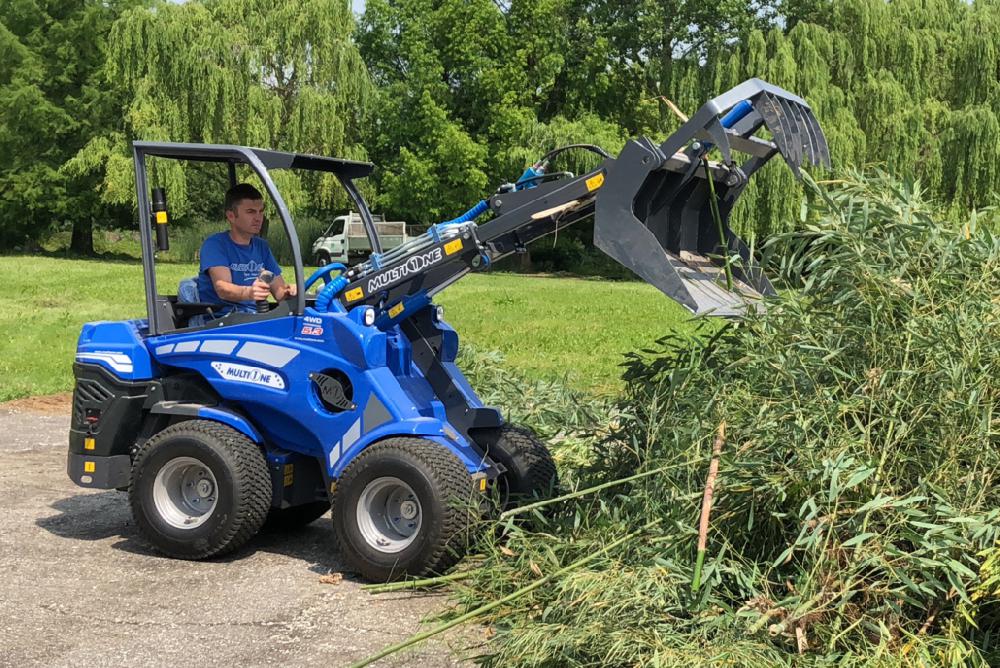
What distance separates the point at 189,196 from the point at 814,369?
29.6 m

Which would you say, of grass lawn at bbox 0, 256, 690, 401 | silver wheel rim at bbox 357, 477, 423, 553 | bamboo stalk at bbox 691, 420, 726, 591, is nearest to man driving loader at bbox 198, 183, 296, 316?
grass lawn at bbox 0, 256, 690, 401

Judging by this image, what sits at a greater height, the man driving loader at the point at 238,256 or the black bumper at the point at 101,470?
the man driving loader at the point at 238,256

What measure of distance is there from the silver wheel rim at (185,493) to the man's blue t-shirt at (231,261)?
970 mm

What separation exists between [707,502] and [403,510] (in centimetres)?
185

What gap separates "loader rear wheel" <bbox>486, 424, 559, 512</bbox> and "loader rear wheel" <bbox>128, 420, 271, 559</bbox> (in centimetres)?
132

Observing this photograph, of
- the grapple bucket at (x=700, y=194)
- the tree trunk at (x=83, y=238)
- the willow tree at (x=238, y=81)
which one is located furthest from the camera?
the tree trunk at (x=83, y=238)

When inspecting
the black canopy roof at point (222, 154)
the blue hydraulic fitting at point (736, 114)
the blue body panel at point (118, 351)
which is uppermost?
the blue hydraulic fitting at point (736, 114)

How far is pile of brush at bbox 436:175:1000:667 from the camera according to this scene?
4.27 m

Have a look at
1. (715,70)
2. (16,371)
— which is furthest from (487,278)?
(16,371)

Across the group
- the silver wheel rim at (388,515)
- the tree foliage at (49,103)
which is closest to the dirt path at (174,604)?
the silver wheel rim at (388,515)

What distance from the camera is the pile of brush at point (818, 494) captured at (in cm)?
427

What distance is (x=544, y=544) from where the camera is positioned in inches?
215

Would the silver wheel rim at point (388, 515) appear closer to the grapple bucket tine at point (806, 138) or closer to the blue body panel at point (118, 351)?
the blue body panel at point (118, 351)

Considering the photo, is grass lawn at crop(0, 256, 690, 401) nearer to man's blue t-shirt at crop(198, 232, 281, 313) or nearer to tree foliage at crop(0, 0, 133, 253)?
man's blue t-shirt at crop(198, 232, 281, 313)
